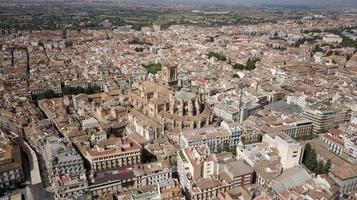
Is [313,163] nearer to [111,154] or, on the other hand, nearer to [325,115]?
[325,115]

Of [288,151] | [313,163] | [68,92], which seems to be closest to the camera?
[288,151]

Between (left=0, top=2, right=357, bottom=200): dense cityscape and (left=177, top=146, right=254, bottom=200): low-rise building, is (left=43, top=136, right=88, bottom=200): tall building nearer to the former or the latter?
(left=0, top=2, right=357, bottom=200): dense cityscape

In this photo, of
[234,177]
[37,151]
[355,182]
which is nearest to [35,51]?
[37,151]

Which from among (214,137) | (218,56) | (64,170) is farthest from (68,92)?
(218,56)

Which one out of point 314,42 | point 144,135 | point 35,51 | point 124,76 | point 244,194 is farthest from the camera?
point 314,42

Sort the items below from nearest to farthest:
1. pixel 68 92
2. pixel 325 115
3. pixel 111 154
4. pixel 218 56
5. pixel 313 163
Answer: pixel 111 154 < pixel 313 163 < pixel 325 115 < pixel 68 92 < pixel 218 56

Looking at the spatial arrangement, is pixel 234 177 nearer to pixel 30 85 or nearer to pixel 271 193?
pixel 271 193
